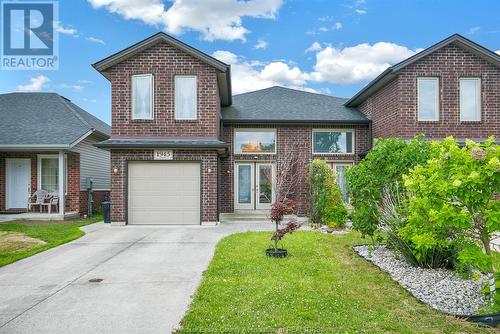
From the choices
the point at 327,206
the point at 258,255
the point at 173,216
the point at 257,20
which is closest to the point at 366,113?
the point at 327,206

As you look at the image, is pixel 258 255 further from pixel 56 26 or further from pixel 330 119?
pixel 56 26

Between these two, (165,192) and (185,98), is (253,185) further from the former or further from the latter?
(185,98)

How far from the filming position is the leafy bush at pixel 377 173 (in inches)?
283

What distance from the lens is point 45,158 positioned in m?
16.1

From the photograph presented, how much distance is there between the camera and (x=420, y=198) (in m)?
4.54

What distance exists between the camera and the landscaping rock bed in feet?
15.4

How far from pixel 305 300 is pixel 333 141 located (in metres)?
12.2

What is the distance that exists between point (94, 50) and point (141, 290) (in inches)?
618

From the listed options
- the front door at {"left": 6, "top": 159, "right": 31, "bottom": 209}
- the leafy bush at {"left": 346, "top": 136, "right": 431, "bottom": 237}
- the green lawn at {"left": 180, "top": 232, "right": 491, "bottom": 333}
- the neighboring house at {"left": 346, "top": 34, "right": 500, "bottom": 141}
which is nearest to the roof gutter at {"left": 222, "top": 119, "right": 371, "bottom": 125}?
the neighboring house at {"left": 346, "top": 34, "right": 500, "bottom": 141}

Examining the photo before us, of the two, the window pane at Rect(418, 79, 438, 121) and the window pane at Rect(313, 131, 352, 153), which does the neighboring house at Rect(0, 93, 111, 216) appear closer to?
the window pane at Rect(313, 131, 352, 153)

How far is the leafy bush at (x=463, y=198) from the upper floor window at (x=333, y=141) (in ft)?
38.3

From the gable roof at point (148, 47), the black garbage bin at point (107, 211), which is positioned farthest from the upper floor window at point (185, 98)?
the black garbage bin at point (107, 211)

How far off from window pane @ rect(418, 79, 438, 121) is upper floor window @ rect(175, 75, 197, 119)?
28.0 ft

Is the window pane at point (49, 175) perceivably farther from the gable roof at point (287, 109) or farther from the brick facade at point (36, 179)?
the gable roof at point (287, 109)
